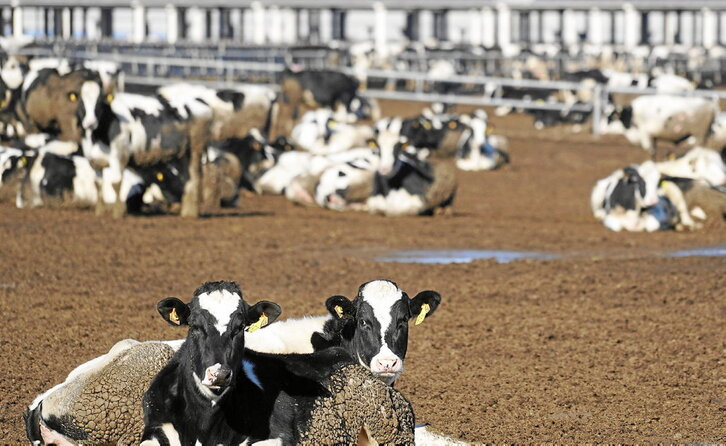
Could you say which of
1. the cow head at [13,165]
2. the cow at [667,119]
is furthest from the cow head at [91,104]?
the cow at [667,119]

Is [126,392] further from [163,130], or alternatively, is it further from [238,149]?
[238,149]

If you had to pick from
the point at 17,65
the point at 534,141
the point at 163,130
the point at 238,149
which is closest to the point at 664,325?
the point at 163,130

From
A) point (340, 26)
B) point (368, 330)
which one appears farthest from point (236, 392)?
point (340, 26)

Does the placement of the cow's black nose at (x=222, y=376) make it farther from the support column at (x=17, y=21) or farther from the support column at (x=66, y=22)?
the support column at (x=66, y=22)

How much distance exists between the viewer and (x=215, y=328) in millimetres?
5898

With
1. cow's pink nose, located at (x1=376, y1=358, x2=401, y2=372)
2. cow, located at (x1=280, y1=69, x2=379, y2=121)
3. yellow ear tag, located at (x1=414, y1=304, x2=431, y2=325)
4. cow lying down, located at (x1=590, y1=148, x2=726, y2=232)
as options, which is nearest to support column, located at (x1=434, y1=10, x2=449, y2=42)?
cow, located at (x1=280, y1=69, x2=379, y2=121)

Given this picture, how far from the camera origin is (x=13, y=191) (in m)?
17.9

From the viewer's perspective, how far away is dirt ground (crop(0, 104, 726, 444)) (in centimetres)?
798

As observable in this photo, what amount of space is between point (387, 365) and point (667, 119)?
21.0m

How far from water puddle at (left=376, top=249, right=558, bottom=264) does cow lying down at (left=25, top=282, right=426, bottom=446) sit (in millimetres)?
7174

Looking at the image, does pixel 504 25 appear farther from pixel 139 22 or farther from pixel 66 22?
pixel 66 22

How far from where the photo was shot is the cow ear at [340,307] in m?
6.94

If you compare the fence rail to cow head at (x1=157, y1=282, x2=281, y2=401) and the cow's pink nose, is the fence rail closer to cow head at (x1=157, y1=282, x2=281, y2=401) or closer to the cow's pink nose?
the cow's pink nose

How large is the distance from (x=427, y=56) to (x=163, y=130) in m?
35.9
